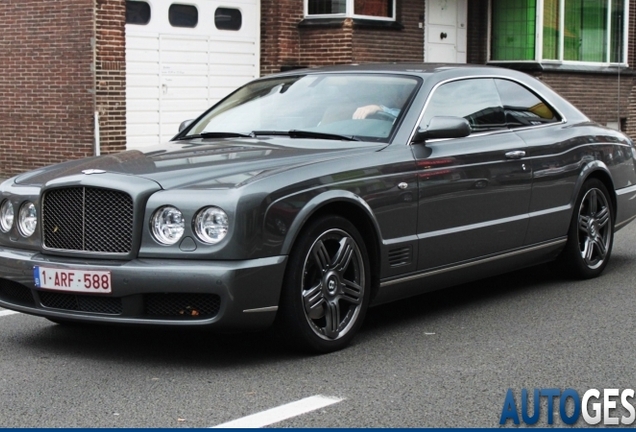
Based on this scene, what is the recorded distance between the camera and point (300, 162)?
6.09 metres

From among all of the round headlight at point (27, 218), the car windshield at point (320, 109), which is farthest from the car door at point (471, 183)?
the round headlight at point (27, 218)

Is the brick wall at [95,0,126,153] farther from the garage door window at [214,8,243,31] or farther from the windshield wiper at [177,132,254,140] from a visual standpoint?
the windshield wiper at [177,132,254,140]

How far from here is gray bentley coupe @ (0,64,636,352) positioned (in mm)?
5637

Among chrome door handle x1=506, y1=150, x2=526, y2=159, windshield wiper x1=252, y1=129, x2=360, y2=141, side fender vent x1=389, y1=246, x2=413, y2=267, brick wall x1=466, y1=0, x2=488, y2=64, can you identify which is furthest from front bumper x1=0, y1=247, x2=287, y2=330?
brick wall x1=466, y1=0, x2=488, y2=64

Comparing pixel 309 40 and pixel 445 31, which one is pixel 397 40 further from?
pixel 445 31

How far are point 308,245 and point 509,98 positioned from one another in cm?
268

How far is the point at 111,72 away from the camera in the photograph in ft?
52.2

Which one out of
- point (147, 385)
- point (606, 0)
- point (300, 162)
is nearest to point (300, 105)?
point (300, 162)

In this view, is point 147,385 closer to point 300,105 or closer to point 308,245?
point 308,245

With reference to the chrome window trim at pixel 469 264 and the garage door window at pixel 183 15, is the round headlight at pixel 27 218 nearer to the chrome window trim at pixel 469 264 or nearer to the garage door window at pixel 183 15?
the chrome window trim at pixel 469 264

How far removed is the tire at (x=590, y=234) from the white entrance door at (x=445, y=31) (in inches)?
479

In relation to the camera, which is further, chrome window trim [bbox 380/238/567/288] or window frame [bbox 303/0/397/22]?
window frame [bbox 303/0/397/22]

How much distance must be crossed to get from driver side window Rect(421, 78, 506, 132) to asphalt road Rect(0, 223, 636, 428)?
1208 mm

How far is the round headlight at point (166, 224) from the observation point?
18.5 ft
